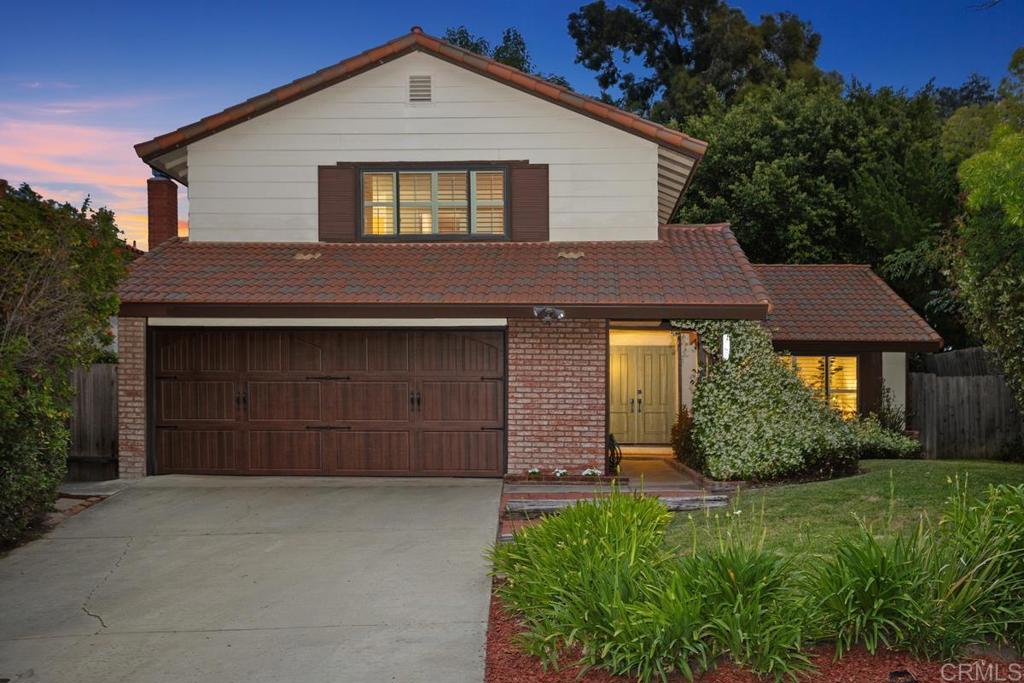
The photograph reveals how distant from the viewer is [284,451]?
13469 millimetres

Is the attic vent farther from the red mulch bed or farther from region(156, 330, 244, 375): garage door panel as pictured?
the red mulch bed

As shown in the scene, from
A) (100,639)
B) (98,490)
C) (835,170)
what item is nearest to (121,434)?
(98,490)

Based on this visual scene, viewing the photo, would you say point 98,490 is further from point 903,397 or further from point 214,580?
point 903,397

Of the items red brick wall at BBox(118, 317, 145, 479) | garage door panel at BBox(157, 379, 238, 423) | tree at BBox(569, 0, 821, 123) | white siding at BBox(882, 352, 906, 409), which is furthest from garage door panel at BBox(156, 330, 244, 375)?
tree at BBox(569, 0, 821, 123)

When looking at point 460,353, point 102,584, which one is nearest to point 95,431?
point 460,353

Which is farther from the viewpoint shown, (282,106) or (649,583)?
(282,106)

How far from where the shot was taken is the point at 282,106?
46.4ft

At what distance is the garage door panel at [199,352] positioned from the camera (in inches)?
531

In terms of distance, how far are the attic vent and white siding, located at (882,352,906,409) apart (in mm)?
9749

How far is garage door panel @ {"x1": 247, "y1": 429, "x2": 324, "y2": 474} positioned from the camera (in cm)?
1344

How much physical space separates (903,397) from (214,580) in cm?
1354

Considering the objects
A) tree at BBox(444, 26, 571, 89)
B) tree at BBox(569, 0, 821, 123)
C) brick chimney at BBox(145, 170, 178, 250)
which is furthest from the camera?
tree at BBox(444, 26, 571, 89)

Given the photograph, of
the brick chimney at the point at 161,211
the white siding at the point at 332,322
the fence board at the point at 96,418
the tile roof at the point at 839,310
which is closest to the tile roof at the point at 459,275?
the white siding at the point at 332,322

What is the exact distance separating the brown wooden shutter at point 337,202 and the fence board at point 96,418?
4.16 metres
